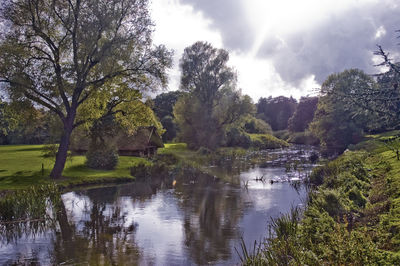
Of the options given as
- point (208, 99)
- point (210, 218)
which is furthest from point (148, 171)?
point (208, 99)

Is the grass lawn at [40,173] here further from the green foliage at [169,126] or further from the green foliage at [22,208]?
the green foliage at [169,126]

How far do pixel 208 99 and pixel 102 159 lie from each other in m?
38.8

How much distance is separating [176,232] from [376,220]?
7487 mm

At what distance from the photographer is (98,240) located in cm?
1292

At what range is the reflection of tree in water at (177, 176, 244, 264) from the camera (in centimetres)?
1169

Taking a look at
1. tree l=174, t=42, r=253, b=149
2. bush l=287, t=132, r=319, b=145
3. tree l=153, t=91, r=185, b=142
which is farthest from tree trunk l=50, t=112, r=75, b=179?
bush l=287, t=132, r=319, b=145

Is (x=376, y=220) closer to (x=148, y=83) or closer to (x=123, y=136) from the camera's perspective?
(x=148, y=83)

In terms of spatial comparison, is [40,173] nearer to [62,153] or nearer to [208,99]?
[62,153]

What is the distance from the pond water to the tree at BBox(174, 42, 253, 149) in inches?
1617

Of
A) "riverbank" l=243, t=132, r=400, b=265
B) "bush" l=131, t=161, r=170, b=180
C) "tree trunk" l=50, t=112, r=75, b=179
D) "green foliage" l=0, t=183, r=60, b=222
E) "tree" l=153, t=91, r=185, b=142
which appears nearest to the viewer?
"riverbank" l=243, t=132, r=400, b=265

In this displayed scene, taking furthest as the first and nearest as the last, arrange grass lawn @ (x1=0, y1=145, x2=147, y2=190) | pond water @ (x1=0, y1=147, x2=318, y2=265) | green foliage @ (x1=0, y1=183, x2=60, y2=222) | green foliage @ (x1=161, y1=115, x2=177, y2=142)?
1. green foliage @ (x1=161, y1=115, x2=177, y2=142)
2. grass lawn @ (x1=0, y1=145, x2=147, y2=190)
3. green foliage @ (x1=0, y1=183, x2=60, y2=222)
4. pond water @ (x1=0, y1=147, x2=318, y2=265)

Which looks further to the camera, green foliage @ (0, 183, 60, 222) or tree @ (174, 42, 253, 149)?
tree @ (174, 42, 253, 149)

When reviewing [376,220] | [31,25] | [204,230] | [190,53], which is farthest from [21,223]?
[190,53]

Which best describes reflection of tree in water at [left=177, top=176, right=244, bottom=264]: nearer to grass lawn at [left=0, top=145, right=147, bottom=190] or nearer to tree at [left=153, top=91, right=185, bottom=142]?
grass lawn at [left=0, top=145, right=147, bottom=190]
